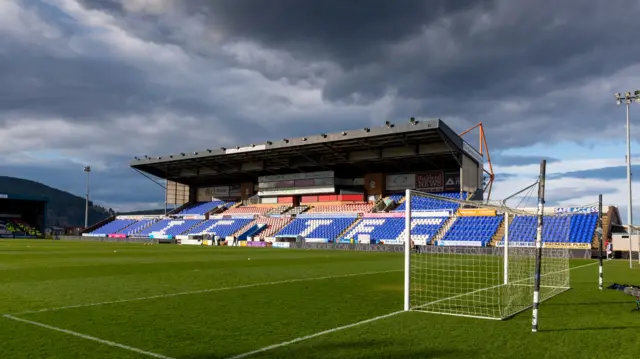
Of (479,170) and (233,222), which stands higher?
(479,170)

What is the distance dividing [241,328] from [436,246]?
34.2 meters

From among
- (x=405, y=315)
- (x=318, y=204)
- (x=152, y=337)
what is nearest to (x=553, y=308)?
(x=405, y=315)

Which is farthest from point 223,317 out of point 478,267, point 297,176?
point 297,176

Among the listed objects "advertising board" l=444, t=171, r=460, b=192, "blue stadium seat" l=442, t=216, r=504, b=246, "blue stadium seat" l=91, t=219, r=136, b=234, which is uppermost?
"advertising board" l=444, t=171, r=460, b=192

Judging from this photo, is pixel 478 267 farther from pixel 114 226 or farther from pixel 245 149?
pixel 114 226

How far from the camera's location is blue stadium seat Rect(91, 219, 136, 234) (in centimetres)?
7094

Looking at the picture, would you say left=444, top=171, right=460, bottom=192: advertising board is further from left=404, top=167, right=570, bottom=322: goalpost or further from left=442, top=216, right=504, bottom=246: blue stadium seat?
left=404, top=167, right=570, bottom=322: goalpost

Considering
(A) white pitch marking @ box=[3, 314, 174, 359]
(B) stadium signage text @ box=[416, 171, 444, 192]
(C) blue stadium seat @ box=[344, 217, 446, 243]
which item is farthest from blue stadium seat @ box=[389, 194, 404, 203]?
(A) white pitch marking @ box=[3, 314, 174, 359]

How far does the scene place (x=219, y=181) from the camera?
73.1 metres

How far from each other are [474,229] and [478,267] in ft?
66.2

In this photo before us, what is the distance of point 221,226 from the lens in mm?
60406

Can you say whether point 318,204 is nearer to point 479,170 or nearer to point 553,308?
point 479,170

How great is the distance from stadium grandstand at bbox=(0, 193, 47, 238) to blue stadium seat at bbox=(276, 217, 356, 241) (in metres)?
51.6

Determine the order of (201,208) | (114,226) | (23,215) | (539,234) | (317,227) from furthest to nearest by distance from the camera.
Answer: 1. (23,215)
2. (114,226)
3. (201,208)
4. (317,227)
5. (539,234)
